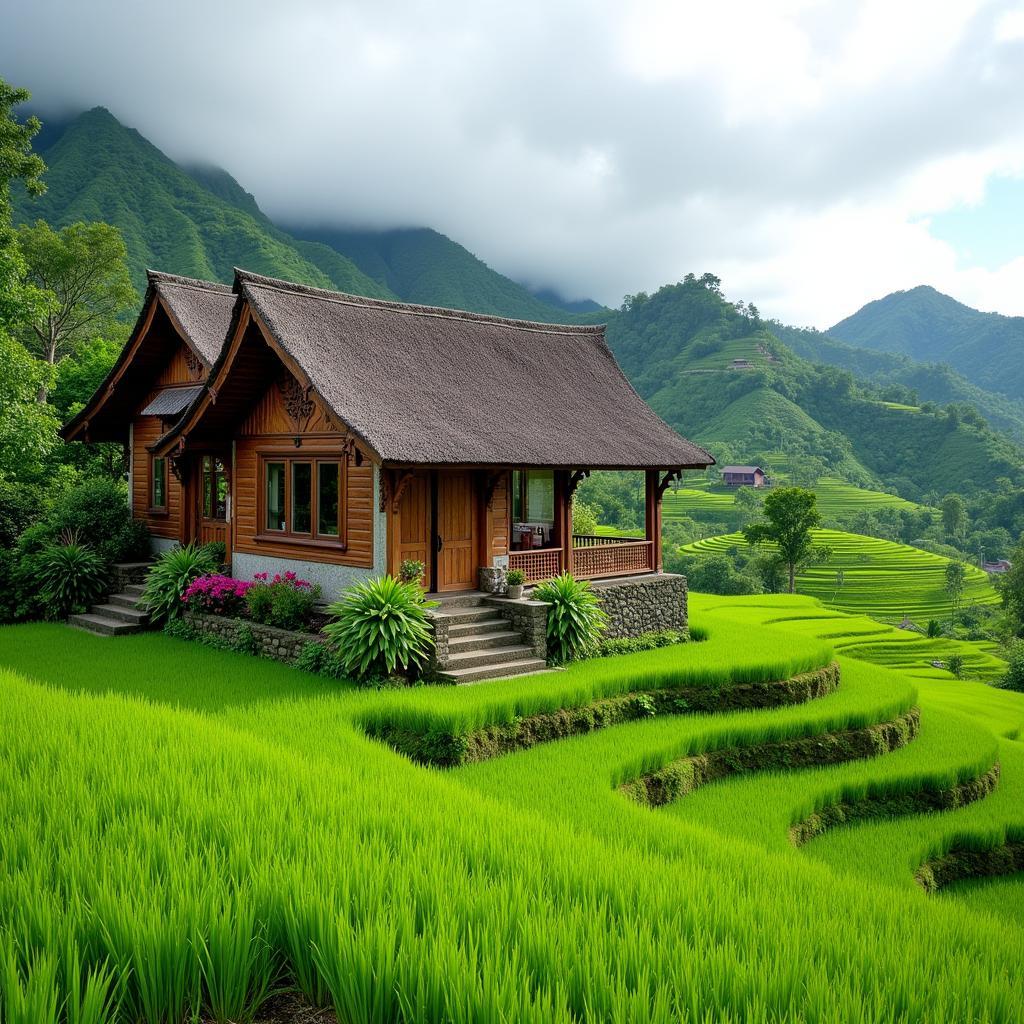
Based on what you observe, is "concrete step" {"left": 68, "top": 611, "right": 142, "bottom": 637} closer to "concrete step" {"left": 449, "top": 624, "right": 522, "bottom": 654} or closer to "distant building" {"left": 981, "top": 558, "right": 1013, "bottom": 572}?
"concrete step" {"left": 449, "top": 624, "right": 522, "bottom": 654}

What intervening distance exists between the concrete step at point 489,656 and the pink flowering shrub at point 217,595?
548cm

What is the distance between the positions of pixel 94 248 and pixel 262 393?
26096mm

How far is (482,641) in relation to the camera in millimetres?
15789

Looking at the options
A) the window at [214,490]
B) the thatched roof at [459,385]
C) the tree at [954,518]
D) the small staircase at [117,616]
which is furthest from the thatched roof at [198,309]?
the tree at [954,518]

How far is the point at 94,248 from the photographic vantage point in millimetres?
39125

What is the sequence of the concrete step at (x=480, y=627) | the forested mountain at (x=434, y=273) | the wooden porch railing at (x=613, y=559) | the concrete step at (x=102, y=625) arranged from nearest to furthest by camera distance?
the concrete step at (x=480, y=627)
the concrete step at (x=102, y=625)
the wooden porch railing at (x=613, y=559)
the forested mountain at (x=434, y=273)

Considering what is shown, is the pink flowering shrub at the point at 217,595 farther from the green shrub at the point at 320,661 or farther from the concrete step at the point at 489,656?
the concrete step at the point at 489,656

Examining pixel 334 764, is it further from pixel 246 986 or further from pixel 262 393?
pixel 262 393

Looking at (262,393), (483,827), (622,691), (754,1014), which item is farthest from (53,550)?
(754,1014)

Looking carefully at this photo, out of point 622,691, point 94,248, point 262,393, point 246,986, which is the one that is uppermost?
point 94,248

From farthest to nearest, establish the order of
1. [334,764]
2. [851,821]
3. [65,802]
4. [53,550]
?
[53,550], [851,821], [334,764], [65,802]

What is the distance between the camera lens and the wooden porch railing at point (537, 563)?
18141 millimetres

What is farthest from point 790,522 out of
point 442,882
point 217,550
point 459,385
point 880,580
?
point 442,882

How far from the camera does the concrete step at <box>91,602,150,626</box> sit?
62.5ft
